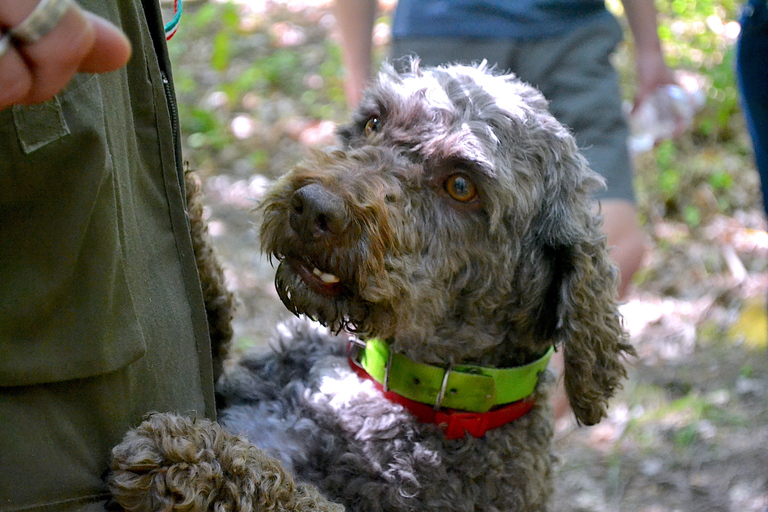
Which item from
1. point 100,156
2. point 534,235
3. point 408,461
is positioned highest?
point 100,156

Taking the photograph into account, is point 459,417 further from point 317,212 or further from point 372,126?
point 372,126

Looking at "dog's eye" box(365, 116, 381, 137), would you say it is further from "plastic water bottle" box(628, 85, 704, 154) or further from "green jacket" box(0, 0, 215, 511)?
"plastic water bottle" box(628, 85, 704, 154)

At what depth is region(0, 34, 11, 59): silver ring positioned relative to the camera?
3.45ft

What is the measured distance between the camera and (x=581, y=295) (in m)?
2.59

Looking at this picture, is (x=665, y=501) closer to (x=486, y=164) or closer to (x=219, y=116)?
(x=486, y=164)

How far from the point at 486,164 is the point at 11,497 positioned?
1.69m

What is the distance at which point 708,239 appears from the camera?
7.48 metres

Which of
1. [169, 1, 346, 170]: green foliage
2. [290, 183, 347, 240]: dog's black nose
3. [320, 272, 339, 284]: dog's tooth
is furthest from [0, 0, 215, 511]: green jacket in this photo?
[169, 1, 346, 170]: green foliage

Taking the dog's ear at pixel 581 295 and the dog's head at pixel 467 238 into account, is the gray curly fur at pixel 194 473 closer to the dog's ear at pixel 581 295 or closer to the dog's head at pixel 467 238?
the dog's head at pixel 467 238

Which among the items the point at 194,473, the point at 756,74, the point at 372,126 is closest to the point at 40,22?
the point at 194,473

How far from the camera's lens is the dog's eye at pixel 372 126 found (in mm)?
2813

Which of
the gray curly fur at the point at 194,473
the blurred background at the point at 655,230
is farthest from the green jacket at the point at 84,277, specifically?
the blurred background at the point at 655,230

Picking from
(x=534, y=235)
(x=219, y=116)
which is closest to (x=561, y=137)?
(x=534, y=235)

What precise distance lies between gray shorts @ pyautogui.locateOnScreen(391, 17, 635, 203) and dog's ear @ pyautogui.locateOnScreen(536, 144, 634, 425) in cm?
178
